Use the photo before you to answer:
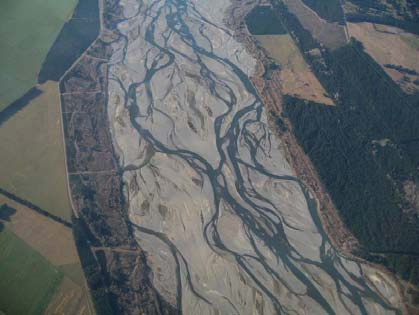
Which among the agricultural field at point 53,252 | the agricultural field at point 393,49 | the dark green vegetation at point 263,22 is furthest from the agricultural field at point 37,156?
the agricultural field at point 393,49

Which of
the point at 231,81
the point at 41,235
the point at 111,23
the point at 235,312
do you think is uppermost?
the point at 111,23

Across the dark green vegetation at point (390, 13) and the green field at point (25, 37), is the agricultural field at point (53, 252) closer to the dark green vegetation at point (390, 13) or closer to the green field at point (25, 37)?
the green field at point (25, 37)

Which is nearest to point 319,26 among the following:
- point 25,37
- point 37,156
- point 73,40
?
point 73,40

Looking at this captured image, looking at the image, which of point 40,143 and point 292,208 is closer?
point 292,208

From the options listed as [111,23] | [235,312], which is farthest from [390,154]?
[111,23]

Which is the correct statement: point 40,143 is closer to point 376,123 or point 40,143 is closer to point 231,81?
point 231,81

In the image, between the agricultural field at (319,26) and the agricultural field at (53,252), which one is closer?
the agricultural field at (53,252)

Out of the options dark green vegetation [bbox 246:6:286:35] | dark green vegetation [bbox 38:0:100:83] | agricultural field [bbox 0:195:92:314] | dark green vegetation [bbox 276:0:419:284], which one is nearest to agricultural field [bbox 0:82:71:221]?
agricultural field [bbox 0:195:92:314]
